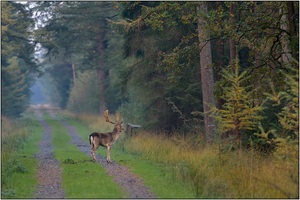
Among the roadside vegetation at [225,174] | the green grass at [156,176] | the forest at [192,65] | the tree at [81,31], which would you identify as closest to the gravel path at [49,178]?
the green grass at [156,176]

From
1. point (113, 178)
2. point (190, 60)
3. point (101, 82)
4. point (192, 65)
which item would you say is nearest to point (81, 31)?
point (101, 82)

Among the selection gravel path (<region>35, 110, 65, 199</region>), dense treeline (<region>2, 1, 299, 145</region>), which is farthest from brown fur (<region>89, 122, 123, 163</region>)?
dense treeline (<region>2, 1, 299, 145</region>)

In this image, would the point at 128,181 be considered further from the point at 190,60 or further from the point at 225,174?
the point at 190,60

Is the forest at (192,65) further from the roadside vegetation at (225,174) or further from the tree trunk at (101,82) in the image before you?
the roadside vegetation at (225,174)

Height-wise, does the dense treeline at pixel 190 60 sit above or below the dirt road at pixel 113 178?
above

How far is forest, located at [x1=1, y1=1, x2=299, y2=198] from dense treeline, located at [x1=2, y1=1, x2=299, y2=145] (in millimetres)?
40

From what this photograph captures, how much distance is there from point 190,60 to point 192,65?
6760 millimetres

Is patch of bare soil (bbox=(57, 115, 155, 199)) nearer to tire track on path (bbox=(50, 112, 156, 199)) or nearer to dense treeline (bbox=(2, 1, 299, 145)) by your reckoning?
tire track on path (bbox=(50, 112, 156, 199))

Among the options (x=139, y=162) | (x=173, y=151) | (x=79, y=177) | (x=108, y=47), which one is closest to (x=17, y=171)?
(x=79, y=177)

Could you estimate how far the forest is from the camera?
49.3ft

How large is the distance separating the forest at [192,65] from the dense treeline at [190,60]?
0.13 ft

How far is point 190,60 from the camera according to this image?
19.6m

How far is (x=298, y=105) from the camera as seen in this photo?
1288 centimetres

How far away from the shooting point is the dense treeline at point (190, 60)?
607 inches
